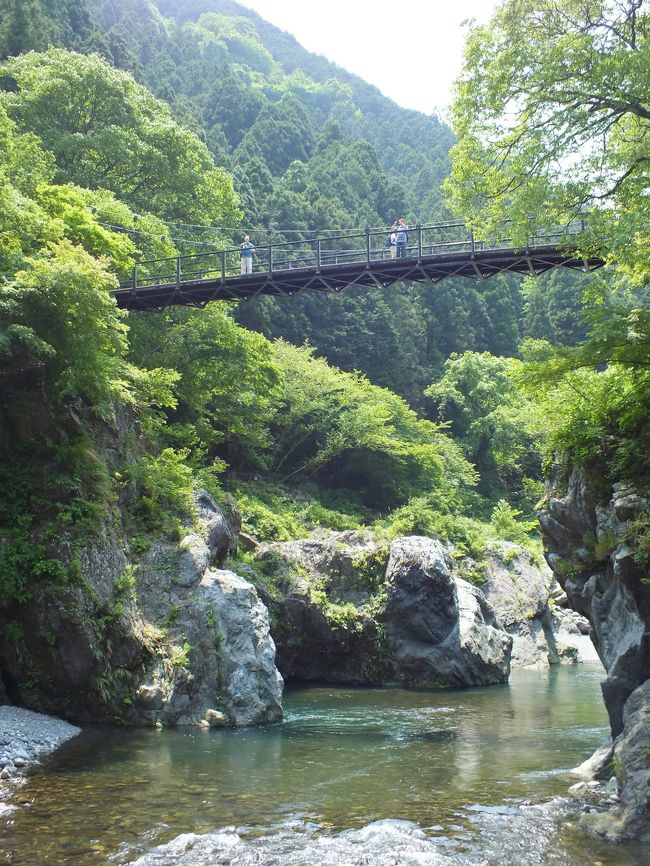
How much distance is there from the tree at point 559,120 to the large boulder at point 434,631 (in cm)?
961

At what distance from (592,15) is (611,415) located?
7.04 meters

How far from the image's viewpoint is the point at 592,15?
43.1ft

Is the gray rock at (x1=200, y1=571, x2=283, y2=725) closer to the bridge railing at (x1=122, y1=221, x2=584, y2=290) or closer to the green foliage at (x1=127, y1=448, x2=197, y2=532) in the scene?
the green foliage at (x1=127, y1=448, x2=197, y2=532)

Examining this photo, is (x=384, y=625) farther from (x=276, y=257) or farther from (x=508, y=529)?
(x=276, y=257)

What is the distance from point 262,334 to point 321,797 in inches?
1186

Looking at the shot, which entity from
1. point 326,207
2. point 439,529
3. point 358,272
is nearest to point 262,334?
point 439,529

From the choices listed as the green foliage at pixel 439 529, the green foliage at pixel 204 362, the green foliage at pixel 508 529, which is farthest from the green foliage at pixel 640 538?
the green foliage at pixel 508 529

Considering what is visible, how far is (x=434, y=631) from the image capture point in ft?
66.2

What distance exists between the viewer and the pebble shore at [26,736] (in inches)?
400

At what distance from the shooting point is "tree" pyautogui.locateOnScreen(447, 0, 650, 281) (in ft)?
38.7

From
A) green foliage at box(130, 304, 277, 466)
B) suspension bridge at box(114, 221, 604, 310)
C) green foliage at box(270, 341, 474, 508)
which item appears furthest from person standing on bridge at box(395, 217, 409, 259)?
green foliage at box(270, 341, 474, 508)

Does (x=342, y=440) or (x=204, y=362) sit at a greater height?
(x=204, y=362)

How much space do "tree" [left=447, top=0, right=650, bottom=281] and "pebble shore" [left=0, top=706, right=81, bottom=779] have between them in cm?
1030

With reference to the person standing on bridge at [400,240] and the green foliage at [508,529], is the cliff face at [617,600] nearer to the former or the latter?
the person standing on bridge at [400,240]
